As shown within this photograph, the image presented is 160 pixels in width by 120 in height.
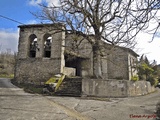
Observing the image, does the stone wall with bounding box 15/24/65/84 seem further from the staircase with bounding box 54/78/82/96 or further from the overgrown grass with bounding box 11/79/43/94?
the staircase with bounding box 54/78/82/96

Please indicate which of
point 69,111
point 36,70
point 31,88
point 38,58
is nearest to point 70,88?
point 31,88

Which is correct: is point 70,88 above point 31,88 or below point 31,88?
above

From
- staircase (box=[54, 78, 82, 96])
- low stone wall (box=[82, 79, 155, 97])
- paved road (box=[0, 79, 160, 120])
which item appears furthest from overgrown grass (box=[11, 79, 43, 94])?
paved road (box=[0, 79, 160, 120])

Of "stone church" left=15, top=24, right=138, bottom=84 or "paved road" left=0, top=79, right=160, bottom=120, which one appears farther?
"stone church" left=15, top=24, right=138, bottom=84

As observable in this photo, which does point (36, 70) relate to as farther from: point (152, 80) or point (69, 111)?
point (152, 80)

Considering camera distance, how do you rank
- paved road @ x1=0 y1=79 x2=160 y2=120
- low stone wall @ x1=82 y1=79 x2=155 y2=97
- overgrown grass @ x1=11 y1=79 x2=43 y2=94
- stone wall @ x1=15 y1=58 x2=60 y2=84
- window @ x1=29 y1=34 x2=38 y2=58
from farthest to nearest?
1. window @ x1=29 y1=34 x2=38 y2=58
2. stone wall @ x1=15 y1=58 x2=60 y2=84
3. overgrown grass @ x1=11 y1=79 x2=43 y2=94
4. low stone wall @ x1=82 y1=79 x2=155 y2=97
5. paved road @ x1=0 y1=79 x2=160 y2=120

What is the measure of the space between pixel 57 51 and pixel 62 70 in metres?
2.45

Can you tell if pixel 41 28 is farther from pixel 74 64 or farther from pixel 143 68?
pixel 143 68

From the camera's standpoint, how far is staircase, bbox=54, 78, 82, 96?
14977mm

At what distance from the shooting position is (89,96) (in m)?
14.6

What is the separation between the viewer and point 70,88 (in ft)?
52.2

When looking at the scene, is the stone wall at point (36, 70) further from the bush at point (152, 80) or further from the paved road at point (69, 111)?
the bush at point (152, 80)

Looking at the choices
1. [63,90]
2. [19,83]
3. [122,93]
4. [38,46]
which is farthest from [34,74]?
[122,93]

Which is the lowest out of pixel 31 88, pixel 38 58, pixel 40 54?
pixel 31 88
